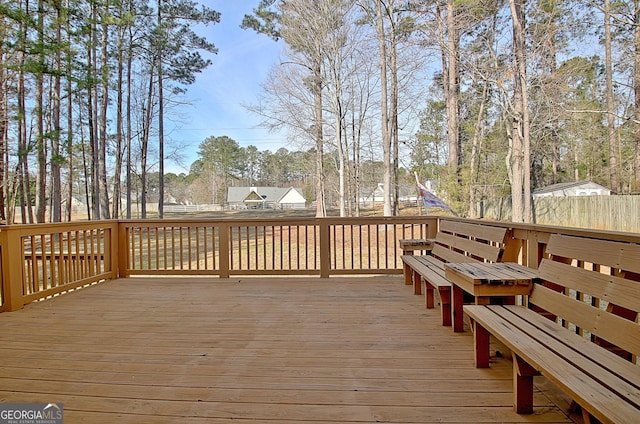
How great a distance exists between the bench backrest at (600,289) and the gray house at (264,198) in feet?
91.5

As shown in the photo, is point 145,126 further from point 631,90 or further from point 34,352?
point 631,90

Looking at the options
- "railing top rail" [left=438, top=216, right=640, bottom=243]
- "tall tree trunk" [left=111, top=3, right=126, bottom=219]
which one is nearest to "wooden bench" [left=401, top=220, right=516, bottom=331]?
"railing top rail" [left=438, top=216, right=640, bottom=243]

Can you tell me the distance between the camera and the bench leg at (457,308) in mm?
2564

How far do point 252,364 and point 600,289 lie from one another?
185 centimetres

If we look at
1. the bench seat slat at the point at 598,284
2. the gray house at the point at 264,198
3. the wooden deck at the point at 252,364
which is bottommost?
the wooden deck at the point at 252,364

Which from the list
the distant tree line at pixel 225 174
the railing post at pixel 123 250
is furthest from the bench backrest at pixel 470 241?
the distant tree line at pixel 225 174

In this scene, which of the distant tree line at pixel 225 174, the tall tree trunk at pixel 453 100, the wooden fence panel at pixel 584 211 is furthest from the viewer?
the distant tree line at pixel 225 174

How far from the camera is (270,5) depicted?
511 inches

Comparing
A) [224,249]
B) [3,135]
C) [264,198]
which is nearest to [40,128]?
[3,135]

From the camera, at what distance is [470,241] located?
3.12m

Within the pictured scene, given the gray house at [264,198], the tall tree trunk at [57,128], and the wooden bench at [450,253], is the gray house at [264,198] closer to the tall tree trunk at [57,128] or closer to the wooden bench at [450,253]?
the tall tree trunk at [57,128]

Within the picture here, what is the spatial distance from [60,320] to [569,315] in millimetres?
3713

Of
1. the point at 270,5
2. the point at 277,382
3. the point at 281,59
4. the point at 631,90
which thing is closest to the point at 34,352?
the point at 277,382

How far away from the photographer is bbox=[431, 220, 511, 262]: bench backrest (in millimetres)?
2711
